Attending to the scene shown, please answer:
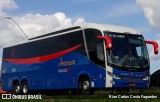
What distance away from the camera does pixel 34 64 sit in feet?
82.2

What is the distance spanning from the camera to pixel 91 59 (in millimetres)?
19609

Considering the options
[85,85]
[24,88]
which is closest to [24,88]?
[24,88]

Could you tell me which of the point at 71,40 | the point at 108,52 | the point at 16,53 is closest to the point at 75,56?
the point at 71,40

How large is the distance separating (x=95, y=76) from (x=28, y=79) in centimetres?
744

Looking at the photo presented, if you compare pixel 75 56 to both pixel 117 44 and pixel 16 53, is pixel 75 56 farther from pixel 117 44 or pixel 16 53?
pixel 16 53

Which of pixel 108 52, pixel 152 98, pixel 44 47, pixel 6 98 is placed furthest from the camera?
pixel 44 47

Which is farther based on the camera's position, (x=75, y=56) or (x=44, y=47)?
(x=44, y=47)

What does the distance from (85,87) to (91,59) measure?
1514 mm

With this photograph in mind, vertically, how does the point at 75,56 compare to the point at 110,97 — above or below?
above

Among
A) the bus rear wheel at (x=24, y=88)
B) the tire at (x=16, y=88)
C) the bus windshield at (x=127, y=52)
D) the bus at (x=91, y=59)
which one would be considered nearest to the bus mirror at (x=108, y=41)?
the bus at (x=91, y=59)

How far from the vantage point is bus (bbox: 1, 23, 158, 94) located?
19156 millimetres

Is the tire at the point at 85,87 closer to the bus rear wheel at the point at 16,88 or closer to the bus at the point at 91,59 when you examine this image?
the bus at the point at 91,59

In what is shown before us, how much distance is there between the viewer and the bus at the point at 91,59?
1916 cm

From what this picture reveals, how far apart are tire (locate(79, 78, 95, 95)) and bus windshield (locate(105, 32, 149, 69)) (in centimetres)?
177
